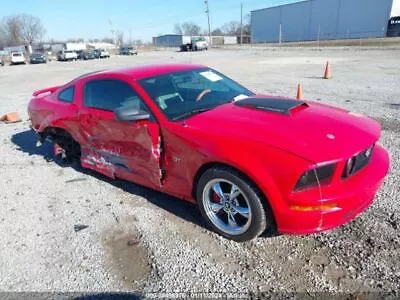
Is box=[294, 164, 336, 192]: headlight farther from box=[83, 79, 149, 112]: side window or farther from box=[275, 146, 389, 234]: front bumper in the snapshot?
box=[83, 79, 149, 112]: side window

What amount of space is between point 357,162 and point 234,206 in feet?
3.61

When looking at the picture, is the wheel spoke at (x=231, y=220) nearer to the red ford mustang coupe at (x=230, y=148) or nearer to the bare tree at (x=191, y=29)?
the red ford mustang coupe at (x=230, y=148)

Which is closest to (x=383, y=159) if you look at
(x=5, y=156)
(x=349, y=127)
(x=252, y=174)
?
(x=349, y=127)

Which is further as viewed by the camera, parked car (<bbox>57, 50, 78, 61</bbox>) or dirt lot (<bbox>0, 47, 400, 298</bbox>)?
parked car (<bbox>57, 50, 78, 61</bbox>)

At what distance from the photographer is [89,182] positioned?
15.4 ft

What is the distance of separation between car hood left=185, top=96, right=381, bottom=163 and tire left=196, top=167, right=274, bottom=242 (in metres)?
0.34

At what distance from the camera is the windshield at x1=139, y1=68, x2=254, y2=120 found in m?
3.55

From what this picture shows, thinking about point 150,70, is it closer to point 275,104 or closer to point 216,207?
point 275,104

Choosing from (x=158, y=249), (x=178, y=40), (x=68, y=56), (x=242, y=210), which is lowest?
(x=178, y=40)

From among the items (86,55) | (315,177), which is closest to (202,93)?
(315,177)

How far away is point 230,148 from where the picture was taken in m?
2.85

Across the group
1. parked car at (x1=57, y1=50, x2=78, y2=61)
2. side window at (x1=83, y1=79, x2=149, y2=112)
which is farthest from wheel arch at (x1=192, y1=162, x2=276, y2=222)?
parked car at (x1=57, y1=50, x2=78, y2=61)

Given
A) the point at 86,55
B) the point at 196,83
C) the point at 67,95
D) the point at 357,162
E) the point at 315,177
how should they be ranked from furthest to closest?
the point at 86,55 → the point at 67,95 → the point at 196,83 → the point at 357,162 → the point at 315,177

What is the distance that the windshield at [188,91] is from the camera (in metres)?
3.55
